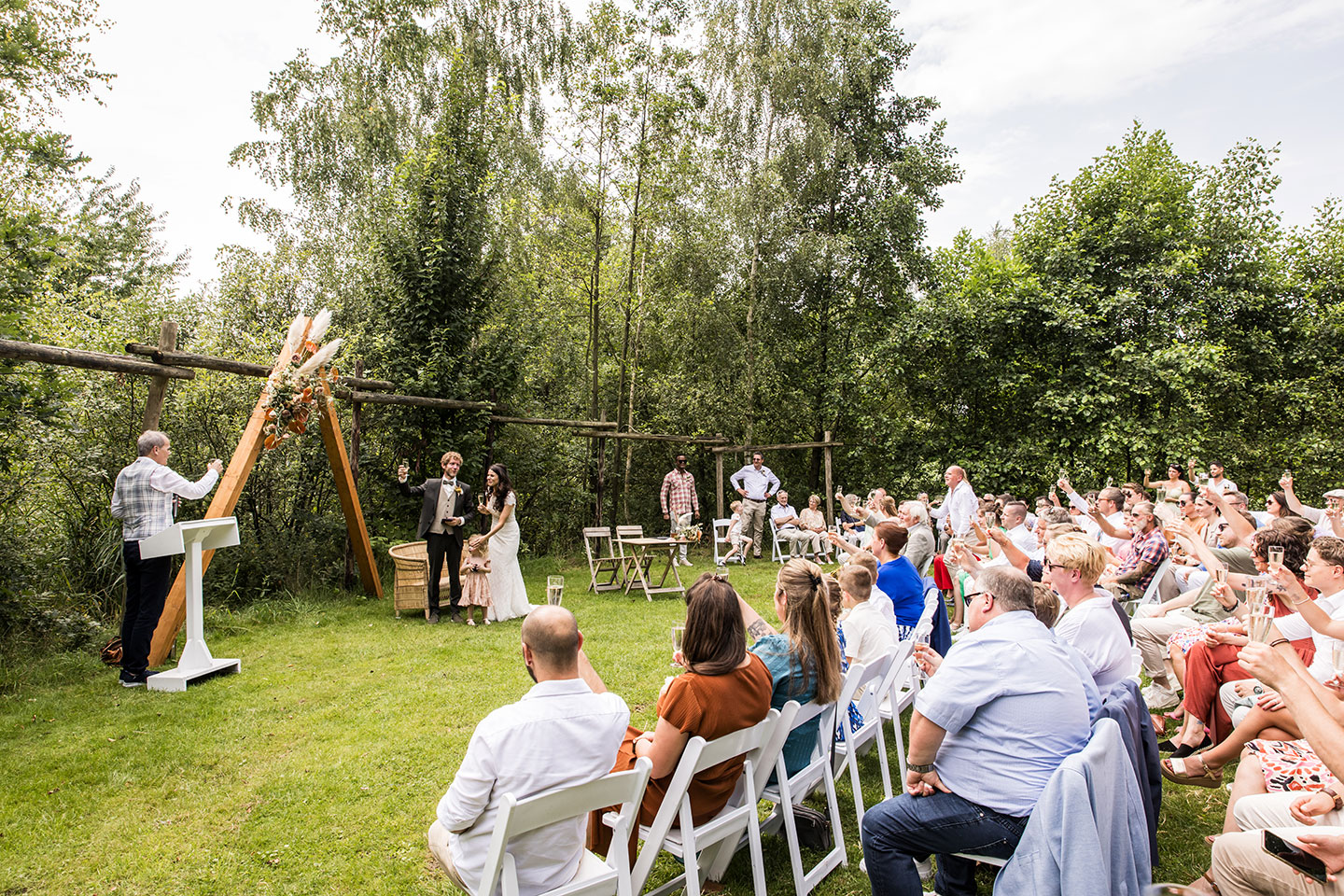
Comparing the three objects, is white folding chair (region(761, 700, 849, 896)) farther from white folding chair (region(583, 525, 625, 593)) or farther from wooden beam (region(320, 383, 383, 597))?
white folding chair (region(583, 525, 625, 593))

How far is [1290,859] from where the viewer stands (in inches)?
73.7

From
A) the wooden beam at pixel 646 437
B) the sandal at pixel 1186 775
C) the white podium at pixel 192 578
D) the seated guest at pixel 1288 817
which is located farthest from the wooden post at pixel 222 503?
the sandal at pixel 1186 775

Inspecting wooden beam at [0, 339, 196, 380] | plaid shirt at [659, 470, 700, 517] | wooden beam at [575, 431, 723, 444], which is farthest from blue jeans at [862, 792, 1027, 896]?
plaid shirt at [659, 470, 700, 517]

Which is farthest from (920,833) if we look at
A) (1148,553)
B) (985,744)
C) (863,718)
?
(1148,553)

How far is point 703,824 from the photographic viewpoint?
257 centimetres

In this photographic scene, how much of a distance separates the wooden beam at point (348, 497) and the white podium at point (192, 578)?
1.80 meters

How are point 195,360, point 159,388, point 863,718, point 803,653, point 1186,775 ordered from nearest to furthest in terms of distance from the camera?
point 803,653
point 1186,775
point 863,718
point 159,388
point 195,360

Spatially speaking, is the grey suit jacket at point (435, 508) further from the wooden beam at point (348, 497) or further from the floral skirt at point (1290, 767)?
the floral skirt at point (1290, 767)

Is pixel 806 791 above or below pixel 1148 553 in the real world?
below

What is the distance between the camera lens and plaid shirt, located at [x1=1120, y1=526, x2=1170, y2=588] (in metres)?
5.37

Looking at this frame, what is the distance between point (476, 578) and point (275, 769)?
3751 mm

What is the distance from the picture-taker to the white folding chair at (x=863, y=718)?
2990 mm

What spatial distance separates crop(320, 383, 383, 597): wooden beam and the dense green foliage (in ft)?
2.00

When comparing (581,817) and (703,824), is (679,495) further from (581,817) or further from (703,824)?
(581,817)
